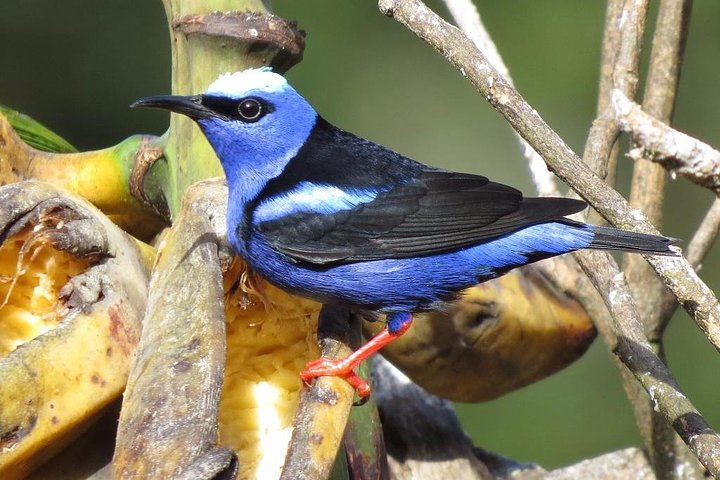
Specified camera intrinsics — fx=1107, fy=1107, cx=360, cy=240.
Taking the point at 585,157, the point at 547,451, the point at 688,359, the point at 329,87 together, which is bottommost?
the point at 547,451

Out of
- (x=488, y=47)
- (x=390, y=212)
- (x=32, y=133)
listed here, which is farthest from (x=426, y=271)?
(x=32, y=133)

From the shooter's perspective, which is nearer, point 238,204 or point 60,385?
point 60,385

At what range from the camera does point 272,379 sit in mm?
2238

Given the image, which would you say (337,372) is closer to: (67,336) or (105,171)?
(67,336)

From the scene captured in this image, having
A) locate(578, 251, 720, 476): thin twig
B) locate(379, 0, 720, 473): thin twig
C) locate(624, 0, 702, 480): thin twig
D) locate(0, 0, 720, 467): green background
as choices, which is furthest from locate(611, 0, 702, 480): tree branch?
locate(0, 0, 720, 467): green background

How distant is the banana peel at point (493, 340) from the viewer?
2.52 meters

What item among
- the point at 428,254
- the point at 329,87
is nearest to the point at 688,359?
the point at 329,87

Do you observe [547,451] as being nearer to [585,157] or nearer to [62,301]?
[585,157]

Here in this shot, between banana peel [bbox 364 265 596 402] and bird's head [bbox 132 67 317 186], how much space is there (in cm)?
48

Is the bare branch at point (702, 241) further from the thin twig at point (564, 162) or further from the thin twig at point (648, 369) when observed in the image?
the thin twig at point (564, 162)

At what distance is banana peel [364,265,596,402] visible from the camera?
252cm

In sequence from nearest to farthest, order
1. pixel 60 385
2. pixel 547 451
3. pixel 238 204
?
pixel 60 385 → pixel 238 204 → pixel 547 451

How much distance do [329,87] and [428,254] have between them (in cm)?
322

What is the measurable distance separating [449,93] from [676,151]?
14.5 feet
